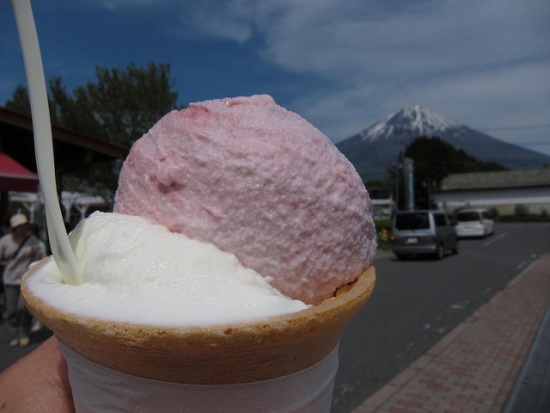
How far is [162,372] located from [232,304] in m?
0.24

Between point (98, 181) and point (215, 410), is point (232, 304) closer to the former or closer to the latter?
point (215, 410)

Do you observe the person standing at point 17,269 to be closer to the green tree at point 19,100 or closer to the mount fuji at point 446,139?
the green tree at point 19,100

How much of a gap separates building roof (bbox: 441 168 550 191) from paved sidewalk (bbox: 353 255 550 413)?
52155 mm

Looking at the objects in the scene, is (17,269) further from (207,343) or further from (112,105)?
(112,105)

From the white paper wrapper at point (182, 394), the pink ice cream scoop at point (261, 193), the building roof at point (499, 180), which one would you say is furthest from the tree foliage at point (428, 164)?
the white paper wrapper at point (182, 394)

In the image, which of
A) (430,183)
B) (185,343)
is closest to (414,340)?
Result: (185,343)

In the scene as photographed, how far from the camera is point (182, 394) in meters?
1.05

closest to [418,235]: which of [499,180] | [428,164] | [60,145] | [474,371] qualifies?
[474,371]

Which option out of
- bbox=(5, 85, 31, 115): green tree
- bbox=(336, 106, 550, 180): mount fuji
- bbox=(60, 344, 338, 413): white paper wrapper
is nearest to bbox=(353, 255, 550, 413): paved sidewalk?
bbox=(60, 344, 338, 413): white paper wrapper

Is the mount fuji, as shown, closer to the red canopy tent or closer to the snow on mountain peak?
the snow on mountain peak

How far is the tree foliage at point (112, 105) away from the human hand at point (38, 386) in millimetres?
17657

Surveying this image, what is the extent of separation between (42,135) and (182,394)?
0.70 metres

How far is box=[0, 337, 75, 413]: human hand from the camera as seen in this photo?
133 cm

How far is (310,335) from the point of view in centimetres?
99
